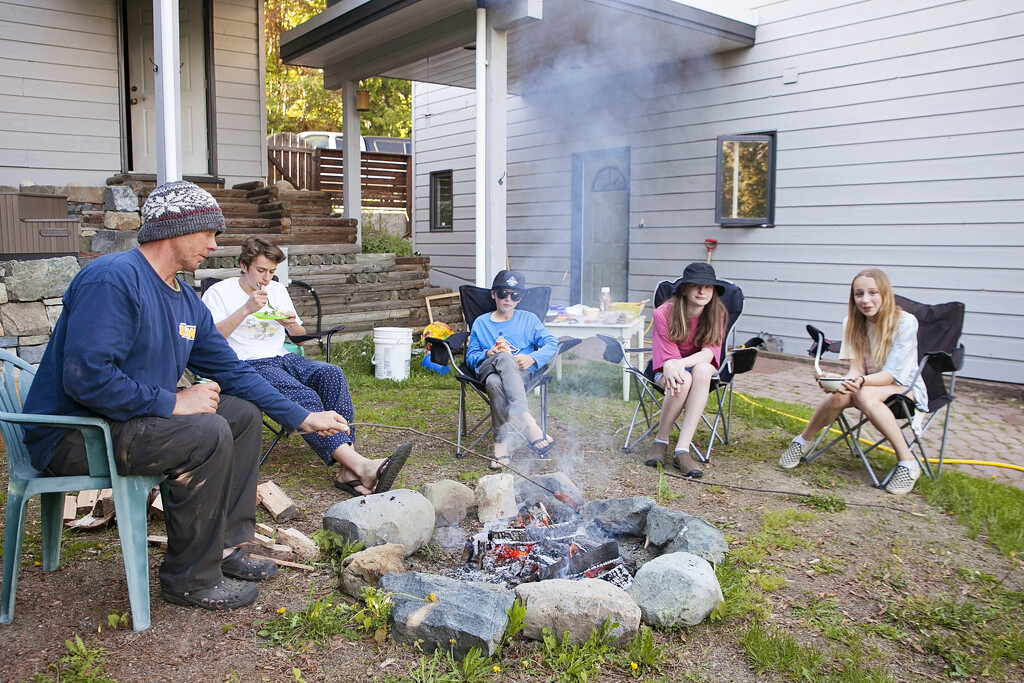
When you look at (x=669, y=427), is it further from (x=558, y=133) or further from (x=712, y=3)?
(x=558, y=133)

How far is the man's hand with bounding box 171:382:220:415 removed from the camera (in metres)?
2.27

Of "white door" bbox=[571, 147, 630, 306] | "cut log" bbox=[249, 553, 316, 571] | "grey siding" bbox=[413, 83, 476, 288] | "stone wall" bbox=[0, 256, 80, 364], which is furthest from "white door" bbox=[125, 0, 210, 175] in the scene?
"cut log" bbox=[249, 553, 316, 571]

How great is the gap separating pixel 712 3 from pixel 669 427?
4.51m

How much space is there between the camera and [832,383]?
3.86 meters

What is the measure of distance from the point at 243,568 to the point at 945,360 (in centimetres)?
332

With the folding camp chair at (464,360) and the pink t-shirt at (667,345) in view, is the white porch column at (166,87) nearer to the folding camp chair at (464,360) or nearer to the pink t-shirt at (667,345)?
the folding camp chair at (464,360)

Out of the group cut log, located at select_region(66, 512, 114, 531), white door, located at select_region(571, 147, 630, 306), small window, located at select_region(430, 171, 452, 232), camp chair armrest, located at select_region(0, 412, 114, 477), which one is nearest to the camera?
camp chair armrest, located at select_region(0, 412, 114, 477)

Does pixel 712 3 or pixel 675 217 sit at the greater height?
pixel 712 3

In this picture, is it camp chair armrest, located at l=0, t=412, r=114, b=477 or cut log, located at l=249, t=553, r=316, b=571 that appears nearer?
camp chair armrest, located at l=0, t=412, r=114, b=477

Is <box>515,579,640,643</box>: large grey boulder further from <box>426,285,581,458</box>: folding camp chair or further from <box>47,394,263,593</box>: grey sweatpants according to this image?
<box>426,285,581,458</box>: folding camp chair

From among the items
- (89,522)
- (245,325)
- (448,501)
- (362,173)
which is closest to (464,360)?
(245,325)

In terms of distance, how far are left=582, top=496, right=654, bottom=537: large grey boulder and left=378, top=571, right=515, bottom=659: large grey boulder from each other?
2.71 ft

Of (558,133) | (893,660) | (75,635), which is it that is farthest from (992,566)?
(558,133)

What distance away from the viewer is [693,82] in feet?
25.9
